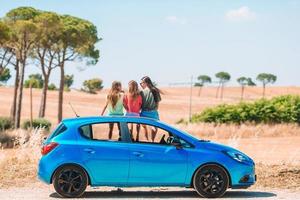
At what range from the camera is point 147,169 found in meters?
12.0

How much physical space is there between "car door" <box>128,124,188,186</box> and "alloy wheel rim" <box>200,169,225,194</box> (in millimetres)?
325

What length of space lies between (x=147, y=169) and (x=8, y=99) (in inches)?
3491

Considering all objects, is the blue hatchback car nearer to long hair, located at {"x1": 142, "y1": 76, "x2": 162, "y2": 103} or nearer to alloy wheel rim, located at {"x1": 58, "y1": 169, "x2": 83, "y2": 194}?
alloy wheel rim, located at {"x1": 58, "y1": 169, "x2": 83, "y2": 194}

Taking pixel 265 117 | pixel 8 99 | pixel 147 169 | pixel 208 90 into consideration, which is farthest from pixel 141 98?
pixel 208 90

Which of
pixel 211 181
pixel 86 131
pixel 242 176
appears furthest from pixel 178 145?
pixel 86 131

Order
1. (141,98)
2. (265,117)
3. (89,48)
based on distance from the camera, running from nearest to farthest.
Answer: (141,98)
(265,117)
(89,48)

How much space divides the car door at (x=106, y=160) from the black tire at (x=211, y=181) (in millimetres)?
1205

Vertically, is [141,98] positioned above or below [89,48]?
below

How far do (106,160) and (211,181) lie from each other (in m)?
1.77

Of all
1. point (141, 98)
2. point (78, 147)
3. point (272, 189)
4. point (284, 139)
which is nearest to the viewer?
point (78, 147)

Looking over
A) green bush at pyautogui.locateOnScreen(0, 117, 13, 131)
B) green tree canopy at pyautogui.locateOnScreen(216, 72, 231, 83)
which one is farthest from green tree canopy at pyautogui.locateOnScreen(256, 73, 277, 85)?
green bush at pyautogui.locateOnScreen(0, 117, 13, 131)

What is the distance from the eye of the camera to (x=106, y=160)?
11.9m

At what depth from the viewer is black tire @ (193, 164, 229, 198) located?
11.9 metres

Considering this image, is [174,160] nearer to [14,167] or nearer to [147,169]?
[147,169]
